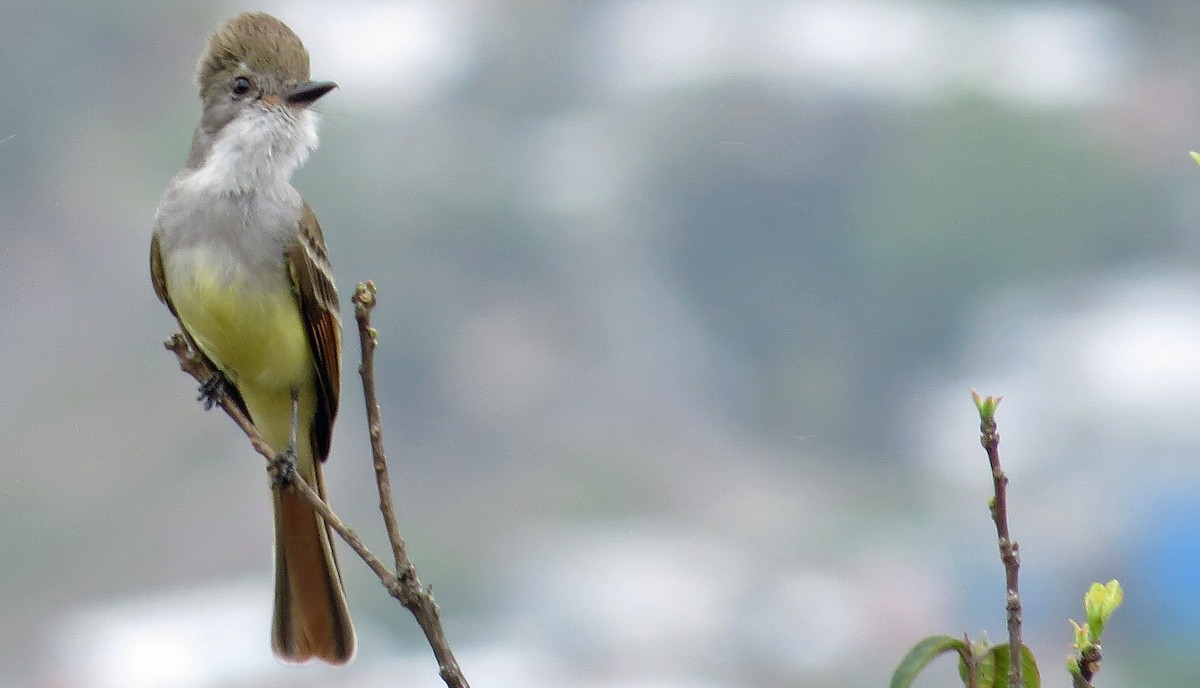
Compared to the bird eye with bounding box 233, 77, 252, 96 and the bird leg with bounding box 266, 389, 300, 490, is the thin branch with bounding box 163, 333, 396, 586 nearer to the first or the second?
the bird leg with bounding box 266, 389, 300, 490

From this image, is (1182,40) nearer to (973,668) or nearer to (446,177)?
(446,177)

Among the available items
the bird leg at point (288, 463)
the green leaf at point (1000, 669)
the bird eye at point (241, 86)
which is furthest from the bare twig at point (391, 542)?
the bird eye at point (241, 86)

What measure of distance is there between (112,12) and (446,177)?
2.96 meters

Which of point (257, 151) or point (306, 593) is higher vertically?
point (257, 151)

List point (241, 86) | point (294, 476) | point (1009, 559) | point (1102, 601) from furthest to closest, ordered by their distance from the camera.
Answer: point (241, 86)
point (294, 476)
point (1102, 601)
point (1009, 559)

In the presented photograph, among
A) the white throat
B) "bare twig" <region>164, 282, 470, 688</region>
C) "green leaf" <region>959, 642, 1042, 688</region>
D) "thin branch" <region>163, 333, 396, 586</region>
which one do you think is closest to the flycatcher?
the white throat

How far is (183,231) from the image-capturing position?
6.90 feet

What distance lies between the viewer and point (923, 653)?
1.08 meters

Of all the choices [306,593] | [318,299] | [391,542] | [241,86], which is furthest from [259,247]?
[391,542]

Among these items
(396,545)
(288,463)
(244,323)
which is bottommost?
(396,545)

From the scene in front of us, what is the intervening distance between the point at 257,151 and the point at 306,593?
60 centimetres

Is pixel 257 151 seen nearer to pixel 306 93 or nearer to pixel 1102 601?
pixel 306 93

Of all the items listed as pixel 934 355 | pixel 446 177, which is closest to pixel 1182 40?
pixel 934 355

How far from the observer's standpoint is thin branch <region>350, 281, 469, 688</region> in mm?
1148
